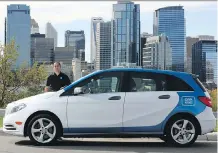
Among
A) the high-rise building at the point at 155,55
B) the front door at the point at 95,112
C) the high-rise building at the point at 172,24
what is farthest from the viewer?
the high-rise building at the point at 172,24

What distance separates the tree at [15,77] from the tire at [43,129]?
23.4 m

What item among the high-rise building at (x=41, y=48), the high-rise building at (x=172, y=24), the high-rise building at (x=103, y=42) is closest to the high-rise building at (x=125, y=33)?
the high-rise building at (x=103, y=42)

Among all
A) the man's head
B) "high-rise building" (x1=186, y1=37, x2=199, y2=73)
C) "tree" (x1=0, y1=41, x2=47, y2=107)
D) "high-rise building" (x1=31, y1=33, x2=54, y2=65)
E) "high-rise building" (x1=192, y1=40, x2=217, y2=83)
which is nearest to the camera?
the man's head

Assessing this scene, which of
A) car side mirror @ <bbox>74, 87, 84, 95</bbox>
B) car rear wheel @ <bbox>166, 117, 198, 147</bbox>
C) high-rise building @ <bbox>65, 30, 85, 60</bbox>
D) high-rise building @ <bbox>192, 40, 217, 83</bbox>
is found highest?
high-rise building @ <bbox>65, 30, 85, 60</bbox>

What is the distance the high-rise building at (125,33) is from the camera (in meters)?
136

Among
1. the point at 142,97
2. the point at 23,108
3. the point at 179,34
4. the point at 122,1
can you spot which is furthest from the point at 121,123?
the point at 179,34

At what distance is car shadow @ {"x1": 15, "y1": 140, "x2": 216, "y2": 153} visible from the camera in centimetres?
778

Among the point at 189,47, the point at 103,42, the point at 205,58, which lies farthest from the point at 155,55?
the point at 189,47

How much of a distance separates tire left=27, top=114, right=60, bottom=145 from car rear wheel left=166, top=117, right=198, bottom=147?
217 centimetres

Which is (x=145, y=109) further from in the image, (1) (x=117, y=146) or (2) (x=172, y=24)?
(2) (x=172, y=24)

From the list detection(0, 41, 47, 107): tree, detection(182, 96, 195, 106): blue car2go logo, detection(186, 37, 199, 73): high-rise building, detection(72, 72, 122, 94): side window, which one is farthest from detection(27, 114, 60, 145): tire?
detection(186, 37, 199, 73): high-rise building

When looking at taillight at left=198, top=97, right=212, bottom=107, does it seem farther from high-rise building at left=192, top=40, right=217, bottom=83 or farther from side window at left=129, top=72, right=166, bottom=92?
high-rise building at left=192, top=40, right=217, bottom=83

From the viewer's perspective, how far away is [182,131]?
8.02 meters

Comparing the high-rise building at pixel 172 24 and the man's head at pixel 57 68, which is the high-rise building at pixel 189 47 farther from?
the man's head at pixel 57 68
